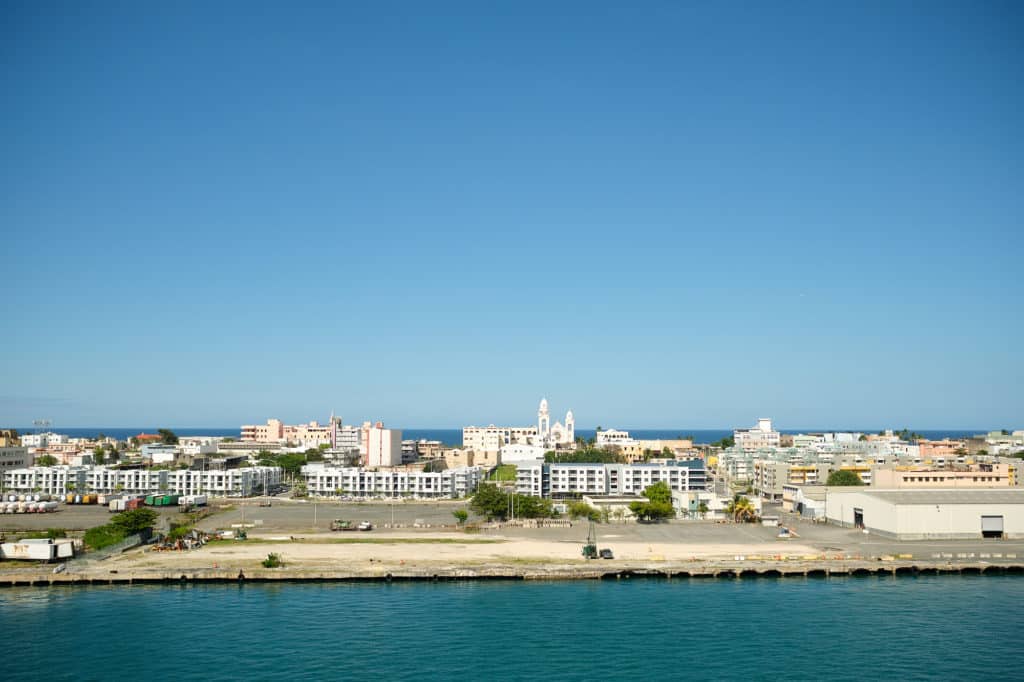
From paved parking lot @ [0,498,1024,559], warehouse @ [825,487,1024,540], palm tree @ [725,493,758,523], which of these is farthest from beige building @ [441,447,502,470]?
warehouse @ [825,487,1024,540]

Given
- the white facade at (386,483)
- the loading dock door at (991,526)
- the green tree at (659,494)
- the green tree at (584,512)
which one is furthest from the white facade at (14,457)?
the loading dock door at (991,526)

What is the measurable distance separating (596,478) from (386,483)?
16614mm

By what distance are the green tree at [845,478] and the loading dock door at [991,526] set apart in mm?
19931

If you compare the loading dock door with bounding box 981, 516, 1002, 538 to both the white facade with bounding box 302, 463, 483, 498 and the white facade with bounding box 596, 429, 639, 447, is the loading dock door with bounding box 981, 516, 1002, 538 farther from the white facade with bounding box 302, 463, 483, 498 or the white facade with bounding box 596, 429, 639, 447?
the white facade with bounding box 596, 429, 639, 447

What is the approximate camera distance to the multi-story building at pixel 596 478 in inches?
2522

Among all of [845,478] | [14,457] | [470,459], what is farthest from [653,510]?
[14,457]

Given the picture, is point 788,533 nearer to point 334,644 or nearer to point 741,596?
point 741,596

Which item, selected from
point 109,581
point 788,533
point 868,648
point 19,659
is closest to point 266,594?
point 109,581

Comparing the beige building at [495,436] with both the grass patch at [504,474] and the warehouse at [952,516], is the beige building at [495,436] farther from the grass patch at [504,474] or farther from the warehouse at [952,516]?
the warehouse at [952,516]

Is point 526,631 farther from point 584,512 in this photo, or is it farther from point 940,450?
point 940,450

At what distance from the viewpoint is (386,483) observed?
2648 inches

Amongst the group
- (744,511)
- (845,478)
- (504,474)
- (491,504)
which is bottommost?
(744,511)

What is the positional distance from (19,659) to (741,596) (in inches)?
898

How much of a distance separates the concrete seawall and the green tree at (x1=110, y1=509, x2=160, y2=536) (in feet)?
22.0
